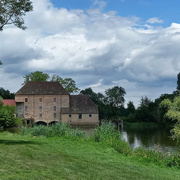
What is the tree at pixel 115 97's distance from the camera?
74.9 m

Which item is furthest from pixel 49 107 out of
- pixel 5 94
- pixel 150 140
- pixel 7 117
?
pixel 150 140

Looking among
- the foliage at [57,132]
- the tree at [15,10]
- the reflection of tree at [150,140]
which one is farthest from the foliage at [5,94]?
the tree at [15,10]

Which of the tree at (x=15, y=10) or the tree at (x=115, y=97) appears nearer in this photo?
the tree at (x=15, y=10)

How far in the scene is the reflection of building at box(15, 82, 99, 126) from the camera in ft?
187

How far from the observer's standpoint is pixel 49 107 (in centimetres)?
5794

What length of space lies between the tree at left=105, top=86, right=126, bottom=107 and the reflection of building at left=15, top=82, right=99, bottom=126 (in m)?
17.4

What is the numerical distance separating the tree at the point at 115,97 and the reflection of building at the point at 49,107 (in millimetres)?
17362

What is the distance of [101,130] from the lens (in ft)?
60.8

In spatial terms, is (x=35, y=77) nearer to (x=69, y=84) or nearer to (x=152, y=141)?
(x=69, y=84)

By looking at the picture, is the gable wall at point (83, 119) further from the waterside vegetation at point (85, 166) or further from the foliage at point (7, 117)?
the waterside vegetation at point (85, 166)

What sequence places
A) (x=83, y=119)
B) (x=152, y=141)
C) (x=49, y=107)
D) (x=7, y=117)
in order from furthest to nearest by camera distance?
(x=49, y=107)
(x=83, y=119)
(x=7, y=117)
(x=152, y=141)

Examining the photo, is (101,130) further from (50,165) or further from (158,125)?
(158,125)

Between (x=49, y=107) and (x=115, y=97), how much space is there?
2337cm

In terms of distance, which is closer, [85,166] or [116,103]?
[85,166]
